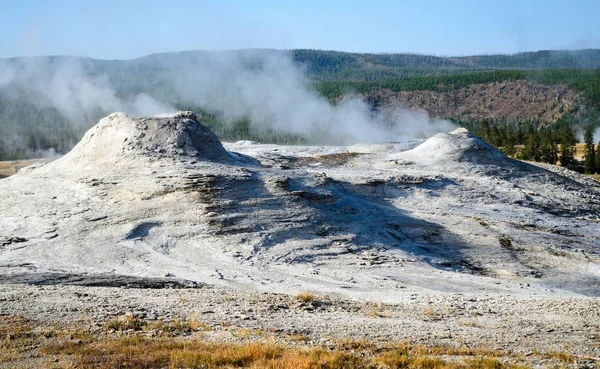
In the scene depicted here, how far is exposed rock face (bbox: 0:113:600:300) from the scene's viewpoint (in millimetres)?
17156

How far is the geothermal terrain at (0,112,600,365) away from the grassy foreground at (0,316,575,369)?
2.95ft

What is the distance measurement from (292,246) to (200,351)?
9.74m

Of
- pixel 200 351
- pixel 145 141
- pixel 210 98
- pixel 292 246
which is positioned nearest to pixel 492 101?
pixel 210 98

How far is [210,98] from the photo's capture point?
13838 centimetres

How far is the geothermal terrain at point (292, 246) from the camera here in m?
12.5

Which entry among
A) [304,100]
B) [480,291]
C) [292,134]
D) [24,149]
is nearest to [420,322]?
[480,291]

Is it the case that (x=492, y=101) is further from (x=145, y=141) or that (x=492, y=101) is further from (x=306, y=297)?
(x=306, y=297)

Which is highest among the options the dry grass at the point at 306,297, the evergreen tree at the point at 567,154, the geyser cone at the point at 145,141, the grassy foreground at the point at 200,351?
the geyser cone at the point at 145,141

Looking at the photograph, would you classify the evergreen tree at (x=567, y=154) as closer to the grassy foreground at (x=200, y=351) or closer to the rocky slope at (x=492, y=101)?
the grassy foreground at (x=200, y=351)

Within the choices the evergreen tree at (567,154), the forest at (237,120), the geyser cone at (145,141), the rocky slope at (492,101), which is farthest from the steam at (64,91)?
the geyser cone at (145,141)

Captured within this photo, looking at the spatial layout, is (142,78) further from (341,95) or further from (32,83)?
(341,95)

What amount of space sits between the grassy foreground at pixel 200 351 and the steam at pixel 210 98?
85.9 m

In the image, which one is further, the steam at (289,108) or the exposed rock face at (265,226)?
the steam at (289,108)

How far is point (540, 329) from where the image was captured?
11.7 m
